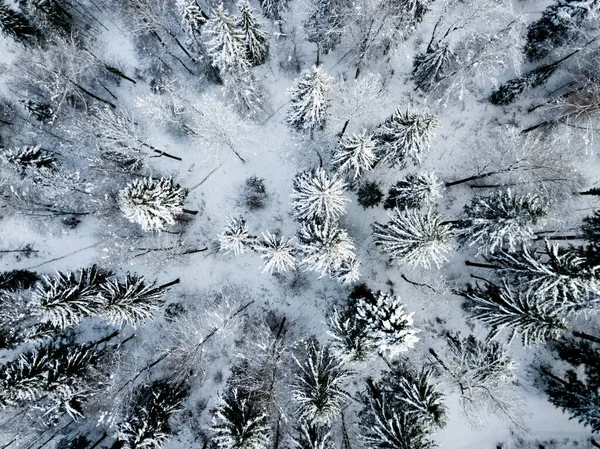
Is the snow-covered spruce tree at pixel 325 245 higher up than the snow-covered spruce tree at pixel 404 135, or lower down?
lower down

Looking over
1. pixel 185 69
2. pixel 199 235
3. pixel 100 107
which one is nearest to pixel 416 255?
pixel 199 235

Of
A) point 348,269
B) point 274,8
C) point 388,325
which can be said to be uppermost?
point 274,8

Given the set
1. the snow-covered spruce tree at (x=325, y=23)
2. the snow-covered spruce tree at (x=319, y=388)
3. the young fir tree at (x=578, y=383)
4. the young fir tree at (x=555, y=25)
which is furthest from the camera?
the snow-covered spruce tree at (x=325, y=23)

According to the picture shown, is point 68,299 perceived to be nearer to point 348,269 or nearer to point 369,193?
point 348,269

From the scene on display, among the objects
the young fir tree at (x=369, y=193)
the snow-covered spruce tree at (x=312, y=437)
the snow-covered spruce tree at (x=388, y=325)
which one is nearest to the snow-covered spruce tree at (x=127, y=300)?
the snow-covered spruce tree at (x=312, y=437)

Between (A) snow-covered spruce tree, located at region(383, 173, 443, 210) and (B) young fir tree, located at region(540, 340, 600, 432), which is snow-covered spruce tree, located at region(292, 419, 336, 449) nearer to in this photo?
(A) snow-covered spruce tree, located at region(383, 173, 443, 210)

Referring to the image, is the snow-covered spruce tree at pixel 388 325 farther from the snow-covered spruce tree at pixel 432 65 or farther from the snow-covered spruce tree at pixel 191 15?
the snow-covered spruce tree at pixel 191 15

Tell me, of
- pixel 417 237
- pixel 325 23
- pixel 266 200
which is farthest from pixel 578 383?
pixel 325 23
